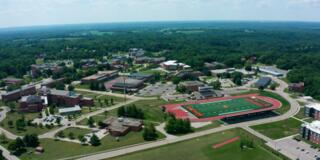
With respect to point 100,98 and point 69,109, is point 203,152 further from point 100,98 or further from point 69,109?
point 100,98

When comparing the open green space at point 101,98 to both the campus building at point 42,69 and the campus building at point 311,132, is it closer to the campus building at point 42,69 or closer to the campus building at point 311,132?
the campus building at point 42,69

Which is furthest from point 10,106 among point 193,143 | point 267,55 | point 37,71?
point 267,55

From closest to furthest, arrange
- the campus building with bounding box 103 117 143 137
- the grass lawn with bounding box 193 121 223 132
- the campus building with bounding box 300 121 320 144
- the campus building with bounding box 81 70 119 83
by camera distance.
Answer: the campus building with bounding box 300 121 320 144 < the campus building with bounding box 103 117 143 137 < the grass lawn with bounding box 193 121 223 132 < the campus building with bounding box 81 70 119 83

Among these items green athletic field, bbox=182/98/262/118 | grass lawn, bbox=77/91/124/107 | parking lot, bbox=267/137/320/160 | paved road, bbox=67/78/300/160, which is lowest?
Answer: parking lot, bbox=267/137/320/160

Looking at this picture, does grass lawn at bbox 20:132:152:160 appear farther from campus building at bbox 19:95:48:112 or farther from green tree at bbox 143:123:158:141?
campus building at bbox 19:95:48:112

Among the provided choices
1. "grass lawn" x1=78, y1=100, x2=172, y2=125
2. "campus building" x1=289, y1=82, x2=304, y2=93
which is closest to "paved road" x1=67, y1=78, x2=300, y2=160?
"grass lawn" x1=78, y1=100, x2=172, y2=125

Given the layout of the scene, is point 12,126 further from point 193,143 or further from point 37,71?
point 37,71

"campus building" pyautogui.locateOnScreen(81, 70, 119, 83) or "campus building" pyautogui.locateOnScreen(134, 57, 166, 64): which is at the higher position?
"campus building" pyautogui.locateOnScreen(134, 57, 166, 64)

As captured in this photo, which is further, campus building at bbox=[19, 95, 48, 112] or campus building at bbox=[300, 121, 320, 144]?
campus building at bbox=[19, 95, 48, 112]
